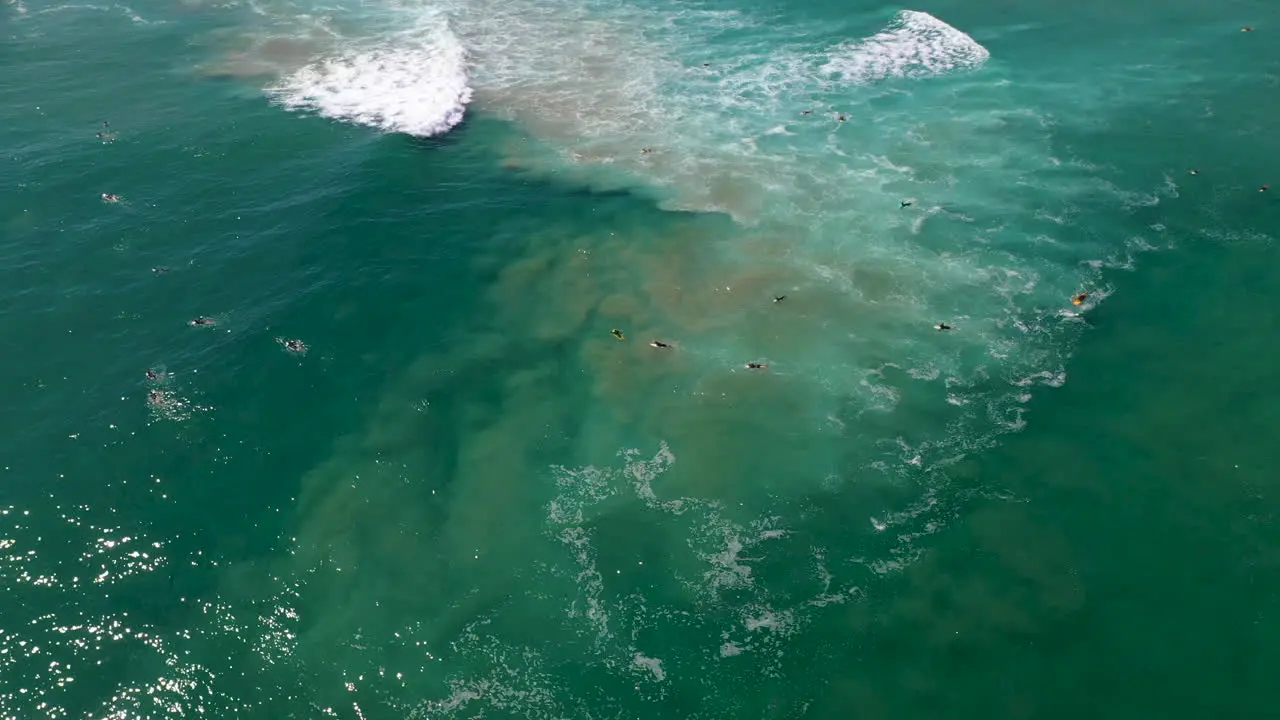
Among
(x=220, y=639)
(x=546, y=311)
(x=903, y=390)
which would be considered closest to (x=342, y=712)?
(x=220, y=639)

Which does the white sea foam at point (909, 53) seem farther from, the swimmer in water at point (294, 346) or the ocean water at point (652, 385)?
the swimmer in water at point (294, 346)

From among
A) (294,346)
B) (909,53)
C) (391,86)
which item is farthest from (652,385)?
(909,53)

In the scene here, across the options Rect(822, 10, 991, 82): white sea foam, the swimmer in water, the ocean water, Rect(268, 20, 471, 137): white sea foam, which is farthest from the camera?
Rect(822, 10, 991, 82): white sea foam

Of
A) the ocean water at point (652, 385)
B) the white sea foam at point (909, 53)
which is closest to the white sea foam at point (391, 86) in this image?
the ocean water at point (652, 385)

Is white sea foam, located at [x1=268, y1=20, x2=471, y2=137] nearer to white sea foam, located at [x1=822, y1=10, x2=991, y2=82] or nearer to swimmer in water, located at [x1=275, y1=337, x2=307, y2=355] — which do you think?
swimmer in water, located at [x1=275, y1=337, x2=307, y2=355]

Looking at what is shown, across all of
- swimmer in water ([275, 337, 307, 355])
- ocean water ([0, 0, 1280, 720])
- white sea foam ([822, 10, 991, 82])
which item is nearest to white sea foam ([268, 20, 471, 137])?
ocean water ([0, 0, 1280, 720])

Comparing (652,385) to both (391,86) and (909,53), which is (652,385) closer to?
(391,86)

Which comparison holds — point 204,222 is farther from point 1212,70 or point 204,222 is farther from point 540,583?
point 1212,70
